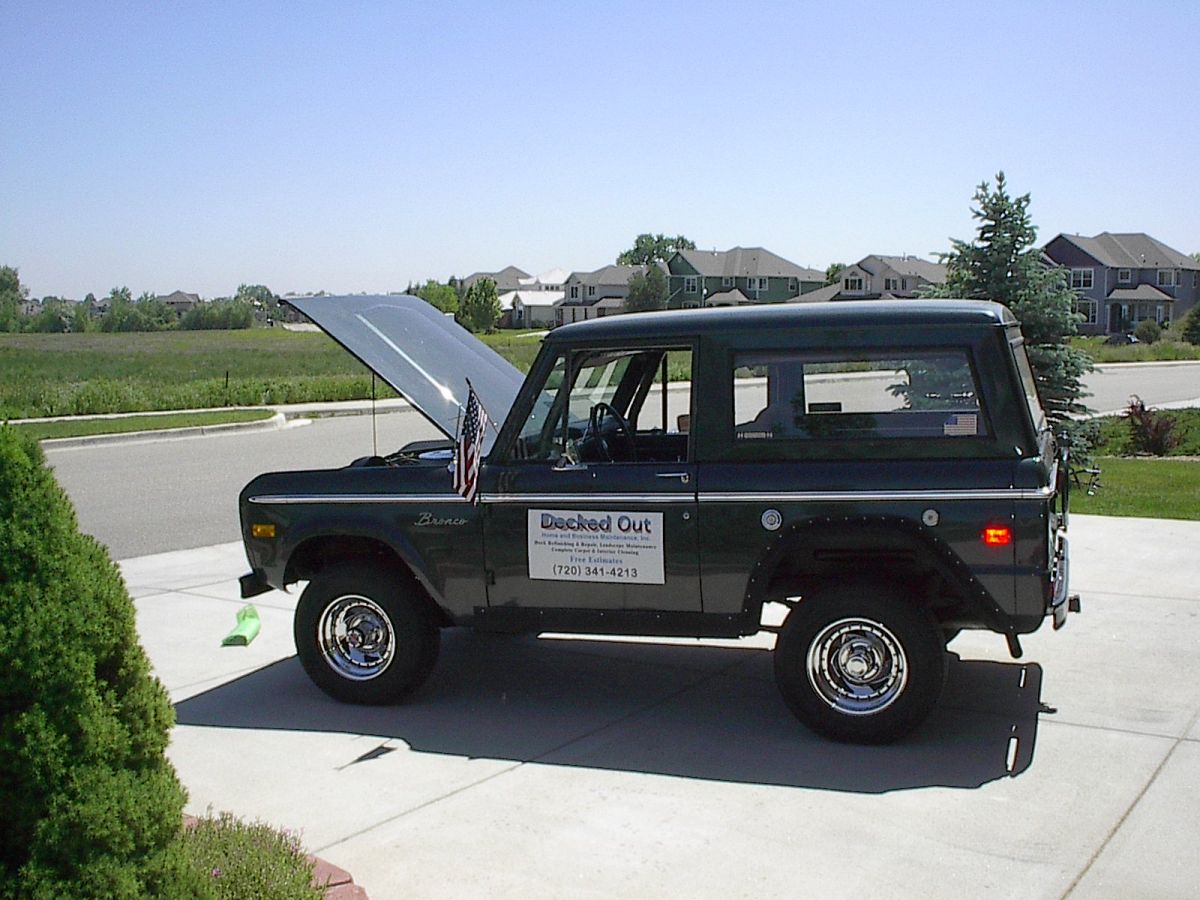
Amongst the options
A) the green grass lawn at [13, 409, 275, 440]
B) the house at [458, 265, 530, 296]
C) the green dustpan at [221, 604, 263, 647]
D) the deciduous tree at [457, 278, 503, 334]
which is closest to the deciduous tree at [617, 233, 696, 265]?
the deciduous tree at [457, 278, 503, 334]

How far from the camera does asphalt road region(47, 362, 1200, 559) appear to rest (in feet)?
41.3

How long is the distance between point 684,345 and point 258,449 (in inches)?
609

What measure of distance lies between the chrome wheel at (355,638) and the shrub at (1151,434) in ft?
47.5

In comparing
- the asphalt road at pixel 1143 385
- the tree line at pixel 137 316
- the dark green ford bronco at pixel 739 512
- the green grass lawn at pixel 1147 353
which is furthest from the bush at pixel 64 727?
the tree line at pixel 137 316

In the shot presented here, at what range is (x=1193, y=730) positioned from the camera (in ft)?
19.9

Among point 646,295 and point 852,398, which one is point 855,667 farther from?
point 646,295

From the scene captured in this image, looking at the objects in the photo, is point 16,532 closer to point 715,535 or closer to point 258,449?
point 715,535

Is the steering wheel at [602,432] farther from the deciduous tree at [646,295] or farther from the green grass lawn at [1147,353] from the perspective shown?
the green grass lawn at [1147,353]

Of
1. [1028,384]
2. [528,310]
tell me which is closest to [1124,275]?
[528,310]

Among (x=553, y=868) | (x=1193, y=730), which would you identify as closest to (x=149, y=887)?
(x=553, y=868)

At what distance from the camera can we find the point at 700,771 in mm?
5684

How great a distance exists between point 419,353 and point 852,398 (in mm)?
2500

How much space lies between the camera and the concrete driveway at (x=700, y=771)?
463cm

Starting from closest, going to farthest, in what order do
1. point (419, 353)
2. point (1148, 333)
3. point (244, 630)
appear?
1. point (419, 353)
2. point (244, 630)
3. point (1148, 333)
